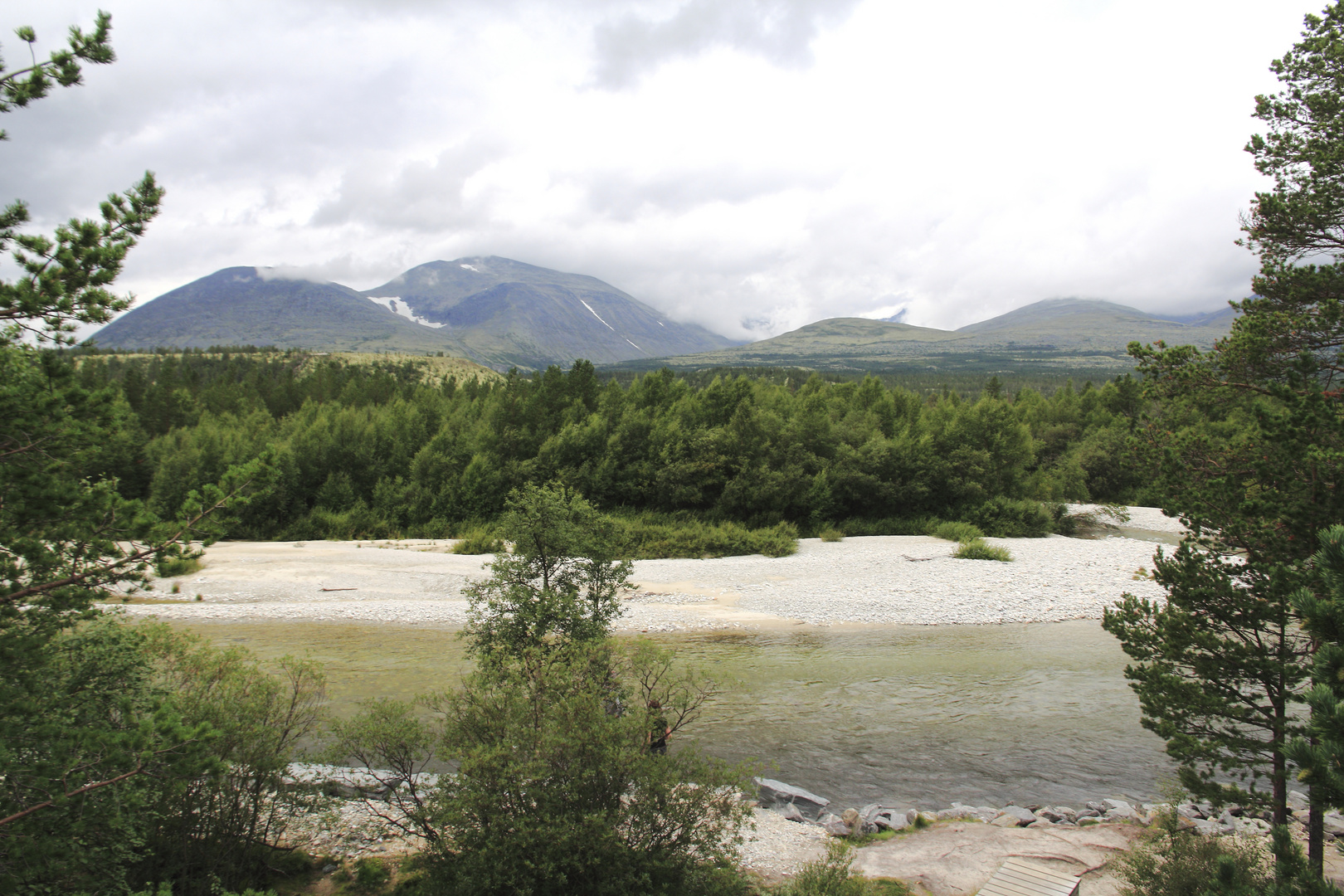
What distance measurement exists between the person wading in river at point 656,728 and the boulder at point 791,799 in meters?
2.70

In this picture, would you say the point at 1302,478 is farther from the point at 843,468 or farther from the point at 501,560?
the point at 843,468

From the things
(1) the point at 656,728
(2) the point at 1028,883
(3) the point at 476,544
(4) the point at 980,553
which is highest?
(1) the point at 656,728

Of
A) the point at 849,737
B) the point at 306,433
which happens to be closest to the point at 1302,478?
the point at 849,737

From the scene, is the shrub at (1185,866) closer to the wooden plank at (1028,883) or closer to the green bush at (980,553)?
the wooden plank at (1028,883)

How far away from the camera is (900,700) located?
16859 mm

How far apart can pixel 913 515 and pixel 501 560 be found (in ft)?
128

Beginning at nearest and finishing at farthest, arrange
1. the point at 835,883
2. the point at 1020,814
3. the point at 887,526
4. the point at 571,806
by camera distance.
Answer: the point at 571,806 → the point at 835,883 → the point at 1020,814 → the point at 887,526

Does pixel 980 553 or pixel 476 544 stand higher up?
pixel 980 553

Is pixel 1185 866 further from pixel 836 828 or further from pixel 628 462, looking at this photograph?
pixel 628 462

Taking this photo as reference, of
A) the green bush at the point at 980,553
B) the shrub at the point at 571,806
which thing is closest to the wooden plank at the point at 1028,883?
the shrub at the point at 571,806

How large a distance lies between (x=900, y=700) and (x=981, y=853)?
7.07 metres

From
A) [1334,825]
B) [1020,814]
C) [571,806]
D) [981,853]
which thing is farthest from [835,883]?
[1334,825]

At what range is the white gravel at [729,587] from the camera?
2541 cm

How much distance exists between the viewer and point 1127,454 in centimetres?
922
